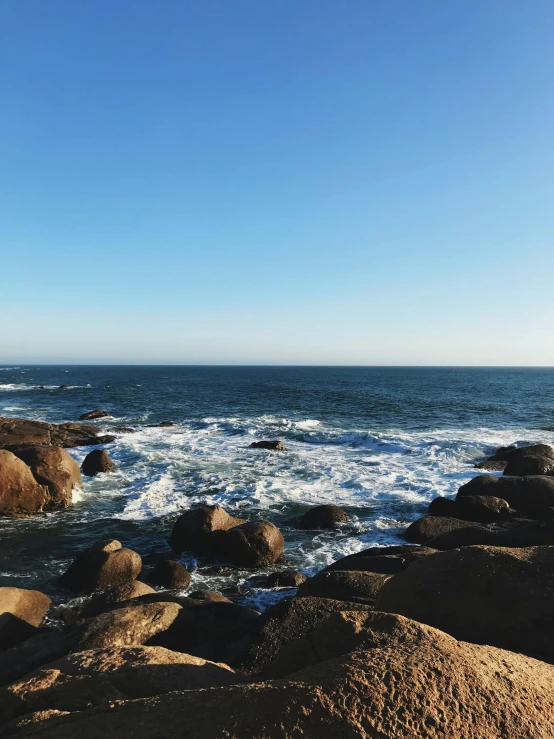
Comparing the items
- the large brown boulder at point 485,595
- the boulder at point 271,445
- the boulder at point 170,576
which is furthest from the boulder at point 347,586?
the boulder at point 271,445

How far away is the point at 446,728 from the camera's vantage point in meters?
2.71

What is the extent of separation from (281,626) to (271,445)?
68.3 feet

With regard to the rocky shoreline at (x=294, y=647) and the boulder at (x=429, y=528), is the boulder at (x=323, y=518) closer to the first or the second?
the boulder at (x=429, y=528)

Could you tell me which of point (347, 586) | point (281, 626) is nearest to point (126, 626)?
point (281, 626)

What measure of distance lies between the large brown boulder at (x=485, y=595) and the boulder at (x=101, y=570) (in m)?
7.20

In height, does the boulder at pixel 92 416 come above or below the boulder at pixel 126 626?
below

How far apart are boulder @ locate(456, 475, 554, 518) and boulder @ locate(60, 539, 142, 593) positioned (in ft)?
35.8

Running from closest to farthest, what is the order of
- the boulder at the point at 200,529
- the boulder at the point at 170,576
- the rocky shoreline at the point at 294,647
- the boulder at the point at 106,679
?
the rocky shoreline at the point at 294,647 < the boulder at the point at 106,679 < the boulder at the point at 170,576 < the boulder at the point at 200,529

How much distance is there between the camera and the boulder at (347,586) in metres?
8.21

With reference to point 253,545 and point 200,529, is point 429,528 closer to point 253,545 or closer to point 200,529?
point 253,545

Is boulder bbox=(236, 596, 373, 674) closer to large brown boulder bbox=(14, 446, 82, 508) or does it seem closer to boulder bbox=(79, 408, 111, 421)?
large brown boulder bbox=(14, 446, 82, 508)

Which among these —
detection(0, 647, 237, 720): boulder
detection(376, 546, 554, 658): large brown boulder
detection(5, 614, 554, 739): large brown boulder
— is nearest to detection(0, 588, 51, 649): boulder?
detection(0, 647, 237, 720): boulder

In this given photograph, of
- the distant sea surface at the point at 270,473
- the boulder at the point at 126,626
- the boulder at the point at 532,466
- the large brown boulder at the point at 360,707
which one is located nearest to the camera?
the large brown boulder at the point at 360,707

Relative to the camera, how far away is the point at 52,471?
1691cm
